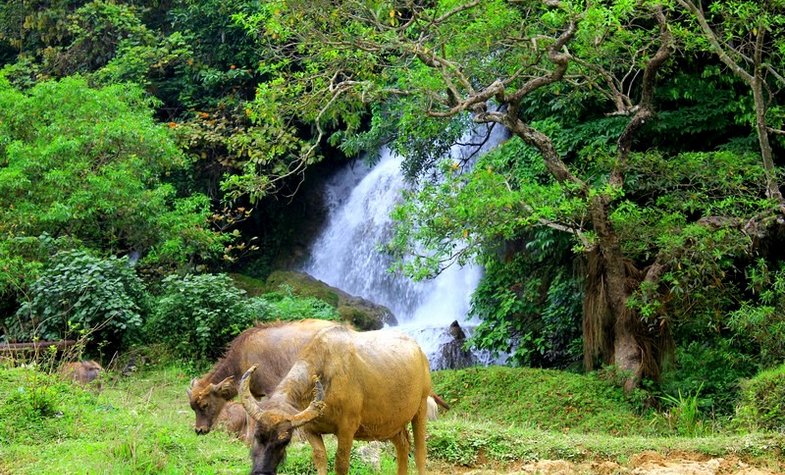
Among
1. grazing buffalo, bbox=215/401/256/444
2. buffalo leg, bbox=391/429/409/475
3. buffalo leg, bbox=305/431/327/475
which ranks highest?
buffalo leg, bbox=305/431/327/475

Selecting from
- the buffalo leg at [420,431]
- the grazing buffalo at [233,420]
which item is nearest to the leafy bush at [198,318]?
the grazing buffalo at [233,420]

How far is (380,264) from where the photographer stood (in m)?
23.9

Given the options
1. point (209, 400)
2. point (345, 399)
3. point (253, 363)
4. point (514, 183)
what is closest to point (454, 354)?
point (514, 183)

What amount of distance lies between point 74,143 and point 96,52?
31.2ft

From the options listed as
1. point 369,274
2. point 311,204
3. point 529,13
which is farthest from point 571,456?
point 311,204

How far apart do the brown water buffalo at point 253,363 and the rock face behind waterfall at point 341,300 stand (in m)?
10.1

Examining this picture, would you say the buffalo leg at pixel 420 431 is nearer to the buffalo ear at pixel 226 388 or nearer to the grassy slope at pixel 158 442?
the grassy slope at pixel 158 442

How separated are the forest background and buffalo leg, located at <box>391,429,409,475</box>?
16.1 ft

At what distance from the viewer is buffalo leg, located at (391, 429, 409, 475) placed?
27.3ft

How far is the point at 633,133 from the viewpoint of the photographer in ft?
47.1

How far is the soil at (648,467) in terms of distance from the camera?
27.7 ft

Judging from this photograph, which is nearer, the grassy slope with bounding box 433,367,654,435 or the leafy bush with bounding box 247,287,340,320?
the grassy slope with bounding box 433,367,654,435

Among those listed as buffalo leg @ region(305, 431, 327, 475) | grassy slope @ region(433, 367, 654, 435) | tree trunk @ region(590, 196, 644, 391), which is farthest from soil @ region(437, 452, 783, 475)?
tree trunk @ region(590, 196, 644, 391)

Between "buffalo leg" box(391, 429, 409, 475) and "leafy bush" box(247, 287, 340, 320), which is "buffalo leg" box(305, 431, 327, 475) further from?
"leafy bush" box(247, 287, 340, 320)
